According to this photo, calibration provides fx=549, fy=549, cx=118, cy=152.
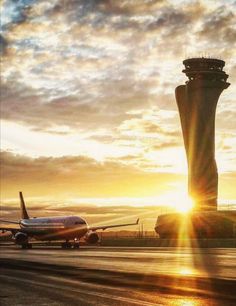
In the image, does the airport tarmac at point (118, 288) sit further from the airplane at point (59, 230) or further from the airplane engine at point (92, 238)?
the airplane engine at point (92, 238)

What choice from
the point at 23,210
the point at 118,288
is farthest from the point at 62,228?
the point at 118,288

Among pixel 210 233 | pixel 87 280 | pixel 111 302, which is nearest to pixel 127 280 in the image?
pixel 87 280

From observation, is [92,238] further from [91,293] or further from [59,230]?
[91,293]

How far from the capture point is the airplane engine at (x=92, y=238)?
83.9 meters

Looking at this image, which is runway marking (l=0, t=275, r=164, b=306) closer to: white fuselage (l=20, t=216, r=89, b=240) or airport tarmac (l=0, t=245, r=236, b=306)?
airport tarmac (l=0, t=245, r=236, b=306)

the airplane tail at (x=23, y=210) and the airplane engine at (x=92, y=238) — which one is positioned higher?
the airplane tail at (x=23, y=210)

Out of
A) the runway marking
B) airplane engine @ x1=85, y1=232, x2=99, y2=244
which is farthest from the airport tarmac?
airplane engine @ x1=85, y1=232, x2=99, y2=244

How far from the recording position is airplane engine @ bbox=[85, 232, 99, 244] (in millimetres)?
83875

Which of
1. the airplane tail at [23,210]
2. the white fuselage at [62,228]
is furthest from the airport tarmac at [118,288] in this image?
the airplane tail at [23,210]

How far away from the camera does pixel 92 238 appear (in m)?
84.1

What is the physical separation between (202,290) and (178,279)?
12.7 feet

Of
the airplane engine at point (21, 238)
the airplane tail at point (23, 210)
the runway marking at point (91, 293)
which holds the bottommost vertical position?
the airplane engine at point (21, 238)

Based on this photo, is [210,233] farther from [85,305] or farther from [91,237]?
[85,305]

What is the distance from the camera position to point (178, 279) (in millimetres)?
22703
